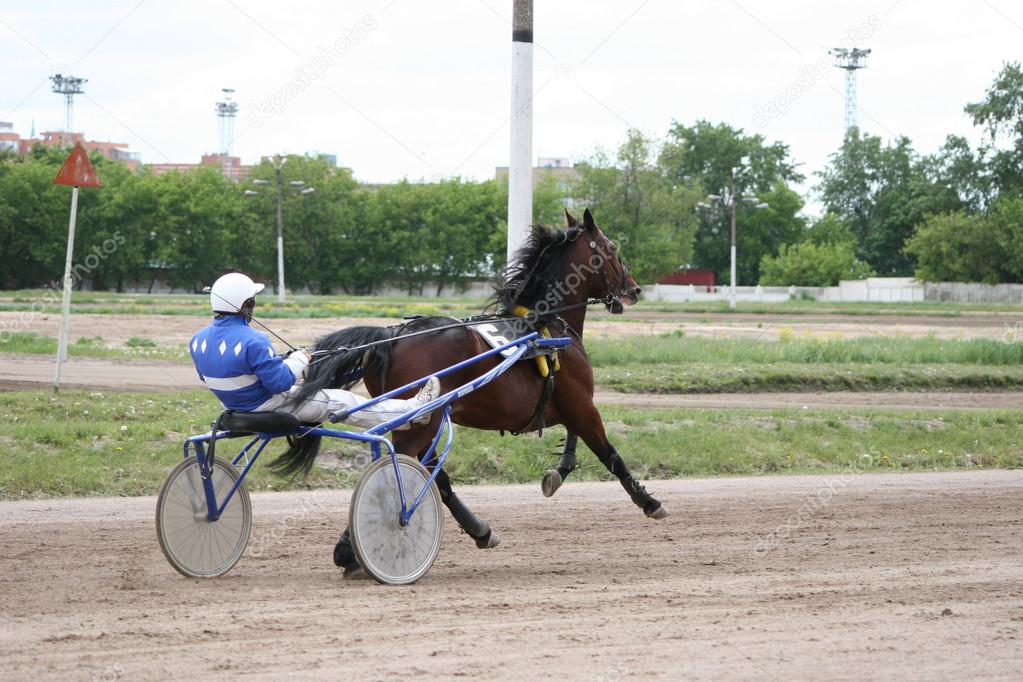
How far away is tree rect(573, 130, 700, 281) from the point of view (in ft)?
195

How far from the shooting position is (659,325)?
113 ft

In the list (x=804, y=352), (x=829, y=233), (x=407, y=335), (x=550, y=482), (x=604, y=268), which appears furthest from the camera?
(x=829, y=233)

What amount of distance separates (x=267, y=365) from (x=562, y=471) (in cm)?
287

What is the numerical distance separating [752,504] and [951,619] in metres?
3.79

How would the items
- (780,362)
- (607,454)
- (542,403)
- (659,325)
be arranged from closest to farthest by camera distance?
(542,403) → (607,454) → (780,362) → (659,325)

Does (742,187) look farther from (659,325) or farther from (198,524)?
(198,524)

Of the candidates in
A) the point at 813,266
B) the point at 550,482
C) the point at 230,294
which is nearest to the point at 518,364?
the point at 550,482

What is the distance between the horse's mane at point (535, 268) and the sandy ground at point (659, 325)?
581 inches

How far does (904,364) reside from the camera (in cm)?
1958

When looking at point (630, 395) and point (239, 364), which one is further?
point (630, 395)

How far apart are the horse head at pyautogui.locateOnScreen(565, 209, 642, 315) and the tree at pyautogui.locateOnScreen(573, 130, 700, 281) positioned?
1984 inches

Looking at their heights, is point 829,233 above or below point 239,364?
above

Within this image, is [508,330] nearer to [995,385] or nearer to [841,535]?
[841,535]

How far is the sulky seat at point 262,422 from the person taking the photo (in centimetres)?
620
